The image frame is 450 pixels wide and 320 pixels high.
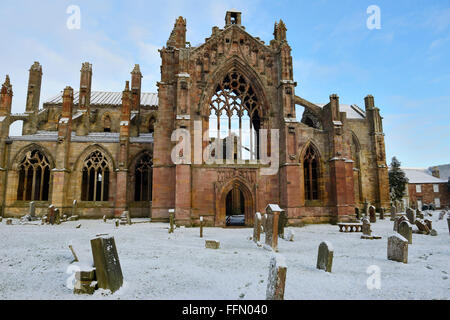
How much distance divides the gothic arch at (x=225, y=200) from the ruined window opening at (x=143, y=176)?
8.68 meters

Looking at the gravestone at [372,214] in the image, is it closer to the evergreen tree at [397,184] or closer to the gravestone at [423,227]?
the gravestone at [423,227]

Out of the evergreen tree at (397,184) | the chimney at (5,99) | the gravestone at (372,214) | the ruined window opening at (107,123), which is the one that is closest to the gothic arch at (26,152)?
the chimney at (5,99)

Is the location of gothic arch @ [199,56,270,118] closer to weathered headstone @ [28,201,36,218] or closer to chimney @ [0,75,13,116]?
weathered headstone @ [28,201,36,218]

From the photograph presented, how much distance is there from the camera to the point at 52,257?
7.57m

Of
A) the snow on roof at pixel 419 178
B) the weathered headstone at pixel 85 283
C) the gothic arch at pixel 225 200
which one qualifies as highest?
the snow on roof at pixel 419 178

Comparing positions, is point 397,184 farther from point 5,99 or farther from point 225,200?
point 5,99

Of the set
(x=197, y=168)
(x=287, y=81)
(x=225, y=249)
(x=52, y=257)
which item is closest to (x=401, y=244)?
(x=225, y=249)

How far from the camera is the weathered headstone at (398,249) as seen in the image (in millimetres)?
7465

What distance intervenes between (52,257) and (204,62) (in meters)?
15.6

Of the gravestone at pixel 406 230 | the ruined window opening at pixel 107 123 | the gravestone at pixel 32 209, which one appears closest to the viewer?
the gravestone at pixel 406 230

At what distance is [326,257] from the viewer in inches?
257

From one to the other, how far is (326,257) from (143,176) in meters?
20.2

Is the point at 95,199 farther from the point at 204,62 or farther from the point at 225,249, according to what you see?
the point at 225,249

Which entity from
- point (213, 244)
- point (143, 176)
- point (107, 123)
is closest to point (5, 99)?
point (107, 123)
